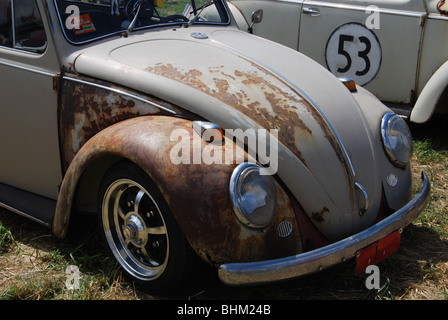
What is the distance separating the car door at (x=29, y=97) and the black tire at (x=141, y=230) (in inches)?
21.0

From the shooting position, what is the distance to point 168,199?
233 cm

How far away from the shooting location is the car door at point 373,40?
15.4ft

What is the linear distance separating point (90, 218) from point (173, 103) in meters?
1.04

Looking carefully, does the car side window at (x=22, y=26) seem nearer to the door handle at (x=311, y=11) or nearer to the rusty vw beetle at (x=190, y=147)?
the rusty vw beetle at (x=190, y=147)

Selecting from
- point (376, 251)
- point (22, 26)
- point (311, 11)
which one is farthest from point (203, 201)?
point (311, 11)

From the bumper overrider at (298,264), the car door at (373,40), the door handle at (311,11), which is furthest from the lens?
the door handle at (311,11)

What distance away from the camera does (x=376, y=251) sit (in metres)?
2.49

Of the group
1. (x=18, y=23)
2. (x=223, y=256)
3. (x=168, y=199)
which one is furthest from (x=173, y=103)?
(x=18, y=23)

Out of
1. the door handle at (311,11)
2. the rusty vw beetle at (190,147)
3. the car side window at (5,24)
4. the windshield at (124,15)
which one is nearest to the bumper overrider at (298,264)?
the rusty vw beetle at (190,147)

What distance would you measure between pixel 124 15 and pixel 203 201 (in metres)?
1.47

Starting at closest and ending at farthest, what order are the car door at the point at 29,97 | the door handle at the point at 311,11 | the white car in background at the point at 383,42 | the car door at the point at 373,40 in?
the car door at the point at 29,97, the white car in background at the point at 383,42, the car door at the point at 373,40, the door handle at the point at 311,11

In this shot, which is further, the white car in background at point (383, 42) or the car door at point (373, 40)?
the car door at point (373, 40)
